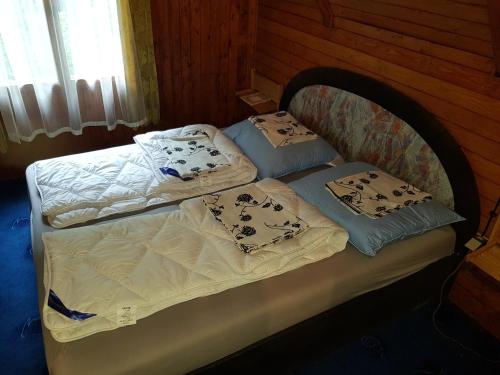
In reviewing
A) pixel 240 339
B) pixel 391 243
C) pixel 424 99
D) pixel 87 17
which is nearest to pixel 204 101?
pixel 87 17

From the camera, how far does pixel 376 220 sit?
69.0 inches

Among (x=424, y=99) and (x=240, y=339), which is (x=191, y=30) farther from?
(x=240, y=339)

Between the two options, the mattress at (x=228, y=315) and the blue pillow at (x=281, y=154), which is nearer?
the mattress at (x=228, y=315)

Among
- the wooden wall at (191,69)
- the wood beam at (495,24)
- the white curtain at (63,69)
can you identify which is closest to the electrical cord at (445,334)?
the wood beam at (495,24)

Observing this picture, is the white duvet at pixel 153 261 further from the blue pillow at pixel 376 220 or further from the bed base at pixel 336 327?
the bed base at pixel 336 327

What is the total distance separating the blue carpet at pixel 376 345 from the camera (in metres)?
1.80

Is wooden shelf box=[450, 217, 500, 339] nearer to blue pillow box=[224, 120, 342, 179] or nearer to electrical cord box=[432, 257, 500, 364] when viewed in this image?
electrical cord box=[432, 257, 500, 364]

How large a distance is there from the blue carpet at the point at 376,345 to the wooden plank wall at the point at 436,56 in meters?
0.66

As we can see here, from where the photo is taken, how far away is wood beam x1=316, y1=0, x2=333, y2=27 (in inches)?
93.5

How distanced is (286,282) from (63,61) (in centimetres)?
222

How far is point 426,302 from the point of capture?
2.12m

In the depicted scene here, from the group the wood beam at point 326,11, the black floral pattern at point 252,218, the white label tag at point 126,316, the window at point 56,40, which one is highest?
the wood beam at point 326,11

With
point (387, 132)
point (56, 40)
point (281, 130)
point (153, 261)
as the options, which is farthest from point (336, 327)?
point (56, 40)

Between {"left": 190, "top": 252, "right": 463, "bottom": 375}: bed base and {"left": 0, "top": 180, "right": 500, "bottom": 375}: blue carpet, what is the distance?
0.38 ft
